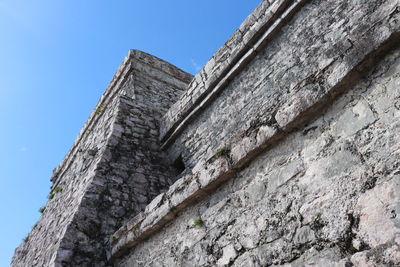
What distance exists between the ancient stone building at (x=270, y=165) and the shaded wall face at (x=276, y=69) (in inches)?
0.7

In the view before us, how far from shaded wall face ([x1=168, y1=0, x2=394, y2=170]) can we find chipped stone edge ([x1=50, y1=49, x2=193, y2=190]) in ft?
9.44

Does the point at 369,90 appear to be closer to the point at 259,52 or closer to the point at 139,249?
the point at 139,249

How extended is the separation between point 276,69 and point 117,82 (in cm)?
489

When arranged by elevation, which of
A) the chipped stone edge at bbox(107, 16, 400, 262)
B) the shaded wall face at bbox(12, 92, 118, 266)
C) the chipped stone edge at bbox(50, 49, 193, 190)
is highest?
the chipped stone edge at bbox(50, 49, 193, 190)

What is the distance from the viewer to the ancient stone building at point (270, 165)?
6.02 ft

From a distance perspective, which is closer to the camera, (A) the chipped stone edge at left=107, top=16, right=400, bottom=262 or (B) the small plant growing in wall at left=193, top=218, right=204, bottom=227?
(A) the chipped stone edge at left=107, top=16, right=400, bottom=262

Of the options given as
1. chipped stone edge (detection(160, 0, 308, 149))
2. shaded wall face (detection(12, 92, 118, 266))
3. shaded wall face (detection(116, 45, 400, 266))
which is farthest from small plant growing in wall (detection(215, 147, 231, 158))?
chipped stone edge (detection(160, 0, 308, 149))

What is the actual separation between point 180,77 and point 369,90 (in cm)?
694

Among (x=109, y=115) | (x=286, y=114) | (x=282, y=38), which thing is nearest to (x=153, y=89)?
(x=109, y=115)

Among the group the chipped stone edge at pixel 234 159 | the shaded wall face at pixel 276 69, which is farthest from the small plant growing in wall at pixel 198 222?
the shaded wall face at pixel 276 69

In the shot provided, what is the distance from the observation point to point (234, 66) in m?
5.21

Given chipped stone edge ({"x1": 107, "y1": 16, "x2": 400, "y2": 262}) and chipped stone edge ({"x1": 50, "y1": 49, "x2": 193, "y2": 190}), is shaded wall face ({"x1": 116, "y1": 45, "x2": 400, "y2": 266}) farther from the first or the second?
chipped stone edge ({"x1": 50, "y1": 49, "x2": 193, "y2": 190})

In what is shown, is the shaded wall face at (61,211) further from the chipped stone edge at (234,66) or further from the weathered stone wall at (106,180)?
the chipped stone edge at (234,66)

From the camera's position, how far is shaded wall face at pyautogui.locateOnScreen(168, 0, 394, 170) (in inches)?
158
